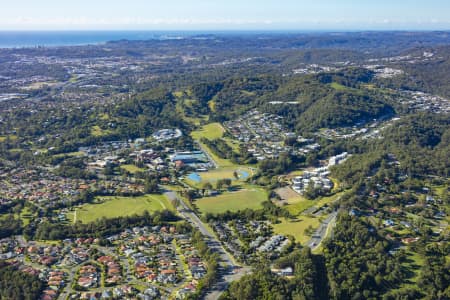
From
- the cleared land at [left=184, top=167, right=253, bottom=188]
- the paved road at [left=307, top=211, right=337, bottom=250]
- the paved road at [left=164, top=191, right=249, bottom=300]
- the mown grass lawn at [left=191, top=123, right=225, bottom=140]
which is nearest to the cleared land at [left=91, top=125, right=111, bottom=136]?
Result: the mown grass lawn at [left=191, top=123, right=225, bottom=140]

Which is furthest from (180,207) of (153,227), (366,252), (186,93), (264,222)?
(186,93)

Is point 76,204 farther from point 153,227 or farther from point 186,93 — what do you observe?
point 186,93

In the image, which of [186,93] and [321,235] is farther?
[186,93]

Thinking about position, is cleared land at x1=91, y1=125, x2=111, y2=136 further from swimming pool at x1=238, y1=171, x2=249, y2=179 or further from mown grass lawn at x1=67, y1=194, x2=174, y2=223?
swimming pool at x1=238, y1=171, x2=249, y2=179

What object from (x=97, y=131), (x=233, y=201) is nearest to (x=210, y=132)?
(x=97, y=131)

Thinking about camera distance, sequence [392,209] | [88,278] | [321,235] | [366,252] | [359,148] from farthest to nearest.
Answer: [359,148] → [392,209] → [321,235] → [366,252] → [88,278]

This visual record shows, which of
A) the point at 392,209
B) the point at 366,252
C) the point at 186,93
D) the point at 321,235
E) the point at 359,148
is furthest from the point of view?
the point at 186,93

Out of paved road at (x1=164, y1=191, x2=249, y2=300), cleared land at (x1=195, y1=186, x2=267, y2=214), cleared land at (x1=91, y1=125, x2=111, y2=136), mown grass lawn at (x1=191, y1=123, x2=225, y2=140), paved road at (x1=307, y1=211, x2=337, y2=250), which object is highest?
cleared land at (x1=91, y1=125, x2=111, y2=136)

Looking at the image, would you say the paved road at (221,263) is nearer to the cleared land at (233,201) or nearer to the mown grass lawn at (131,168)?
the cleared land at (233,201)
